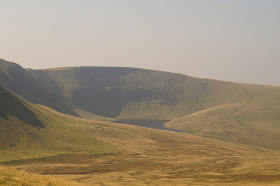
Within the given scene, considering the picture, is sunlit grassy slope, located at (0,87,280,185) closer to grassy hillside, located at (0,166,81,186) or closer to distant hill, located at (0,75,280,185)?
distant hill, located at (0,75,280,185)

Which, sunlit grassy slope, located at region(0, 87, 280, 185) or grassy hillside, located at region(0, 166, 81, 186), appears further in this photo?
sunlit grassy slope, located at region(0, 87, 280, 185)

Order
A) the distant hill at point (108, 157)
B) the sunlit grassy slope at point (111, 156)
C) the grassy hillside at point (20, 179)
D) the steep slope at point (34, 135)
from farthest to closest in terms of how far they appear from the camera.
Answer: the steep slope at point (34, 135) → the sunlit grassy slope at point (111, 156) → the distant hill at point (108, 157) → the grassy hillside at point (20, 179)

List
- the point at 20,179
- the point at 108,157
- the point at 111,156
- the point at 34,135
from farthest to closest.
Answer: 1. the point at 34,135
2. the point at 111,156
3. the point at 108,157
4. the point at 20,179

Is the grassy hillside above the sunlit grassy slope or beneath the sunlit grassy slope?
above

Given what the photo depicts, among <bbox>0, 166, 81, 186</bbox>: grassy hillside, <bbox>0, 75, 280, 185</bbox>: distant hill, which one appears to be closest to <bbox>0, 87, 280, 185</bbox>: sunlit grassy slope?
<bbox>0, 75, 280, 185</bbox>: distant hill

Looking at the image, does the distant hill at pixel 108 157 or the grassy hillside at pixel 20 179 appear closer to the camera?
the grassy hillside at pixel 20 179

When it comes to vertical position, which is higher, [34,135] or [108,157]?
[34,135]

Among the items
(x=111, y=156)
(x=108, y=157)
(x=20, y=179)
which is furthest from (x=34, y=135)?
(x=20, y=179)

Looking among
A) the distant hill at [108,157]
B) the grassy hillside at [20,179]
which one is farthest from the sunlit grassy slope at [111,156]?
the grassy hillside at [20,179]

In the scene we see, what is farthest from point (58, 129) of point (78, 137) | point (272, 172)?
point (272, 172)

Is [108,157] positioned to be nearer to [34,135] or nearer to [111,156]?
[111,156]

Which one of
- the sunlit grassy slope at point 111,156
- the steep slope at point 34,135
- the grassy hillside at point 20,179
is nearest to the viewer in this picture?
the grassy hillside at point 20,179

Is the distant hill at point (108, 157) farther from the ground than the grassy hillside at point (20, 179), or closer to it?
closer to it

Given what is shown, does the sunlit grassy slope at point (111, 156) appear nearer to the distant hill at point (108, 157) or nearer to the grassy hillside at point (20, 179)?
the distant hill at point (108, 157)
